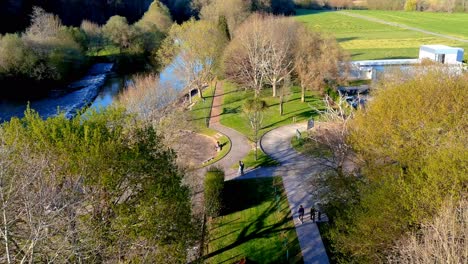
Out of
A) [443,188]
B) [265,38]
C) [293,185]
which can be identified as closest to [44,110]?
[265,38]

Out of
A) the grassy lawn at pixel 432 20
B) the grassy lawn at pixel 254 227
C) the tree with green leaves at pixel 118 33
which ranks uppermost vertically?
the tree with green leaves at pixel 118 33

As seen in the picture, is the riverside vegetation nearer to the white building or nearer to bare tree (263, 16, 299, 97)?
bare tree (263, 16, 299, 97)

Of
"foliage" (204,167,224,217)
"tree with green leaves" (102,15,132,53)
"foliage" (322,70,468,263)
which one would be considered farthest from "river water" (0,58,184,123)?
"foliage" (322,70,468,263)

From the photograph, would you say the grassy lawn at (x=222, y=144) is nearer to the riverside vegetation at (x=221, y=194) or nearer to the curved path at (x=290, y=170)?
the curved path at (x=290, y=170)

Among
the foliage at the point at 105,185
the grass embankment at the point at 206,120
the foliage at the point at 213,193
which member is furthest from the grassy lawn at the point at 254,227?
the grass embankment at the point at 206,120

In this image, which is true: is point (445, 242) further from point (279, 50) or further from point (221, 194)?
point (279, 50)

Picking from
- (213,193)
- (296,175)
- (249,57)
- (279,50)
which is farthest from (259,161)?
(279,50)

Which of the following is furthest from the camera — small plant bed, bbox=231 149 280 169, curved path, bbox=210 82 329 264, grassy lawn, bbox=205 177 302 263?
small plant bed, bbox=231 149 280 169
